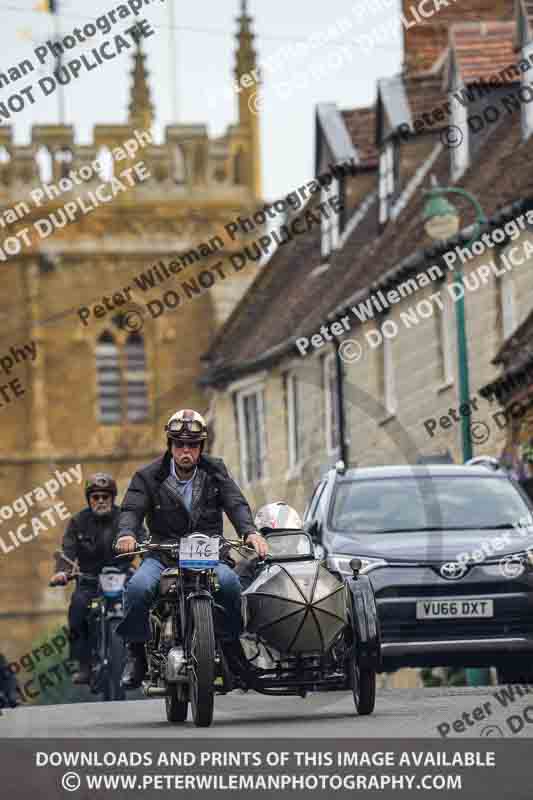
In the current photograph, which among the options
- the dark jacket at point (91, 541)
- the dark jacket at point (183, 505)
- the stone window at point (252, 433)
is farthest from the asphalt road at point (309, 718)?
the stone window at point (252, 433)

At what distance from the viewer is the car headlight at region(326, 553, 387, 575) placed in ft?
58.8

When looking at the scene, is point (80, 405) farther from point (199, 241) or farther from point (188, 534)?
point (188, 534)

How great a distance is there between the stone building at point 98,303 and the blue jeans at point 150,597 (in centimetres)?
5808

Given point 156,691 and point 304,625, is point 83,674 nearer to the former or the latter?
point 156,691

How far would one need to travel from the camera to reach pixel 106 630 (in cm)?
1822

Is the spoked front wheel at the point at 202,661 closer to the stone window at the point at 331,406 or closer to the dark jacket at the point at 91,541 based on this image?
the dark jacket at the point at 91,541

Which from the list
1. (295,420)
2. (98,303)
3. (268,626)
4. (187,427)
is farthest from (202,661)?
(98,303)

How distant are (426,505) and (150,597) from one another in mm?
6069

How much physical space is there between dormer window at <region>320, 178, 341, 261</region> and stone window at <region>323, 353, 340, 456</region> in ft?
14.2

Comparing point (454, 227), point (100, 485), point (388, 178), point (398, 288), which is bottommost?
point (100, 485)

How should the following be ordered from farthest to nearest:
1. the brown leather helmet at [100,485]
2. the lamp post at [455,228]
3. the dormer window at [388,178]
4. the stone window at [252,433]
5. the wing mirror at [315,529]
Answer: the stone window at [252,433]
the dormer window at [388,178]
the lamp post at [455,228]
the wing mirror at [315,529]
the brown leather helmet at [100,485]

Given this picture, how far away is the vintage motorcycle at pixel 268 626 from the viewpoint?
516 inches

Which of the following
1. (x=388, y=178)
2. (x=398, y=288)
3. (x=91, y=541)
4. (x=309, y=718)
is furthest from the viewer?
(x=388, y=178)

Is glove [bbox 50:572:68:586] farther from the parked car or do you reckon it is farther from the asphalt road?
the parked car
